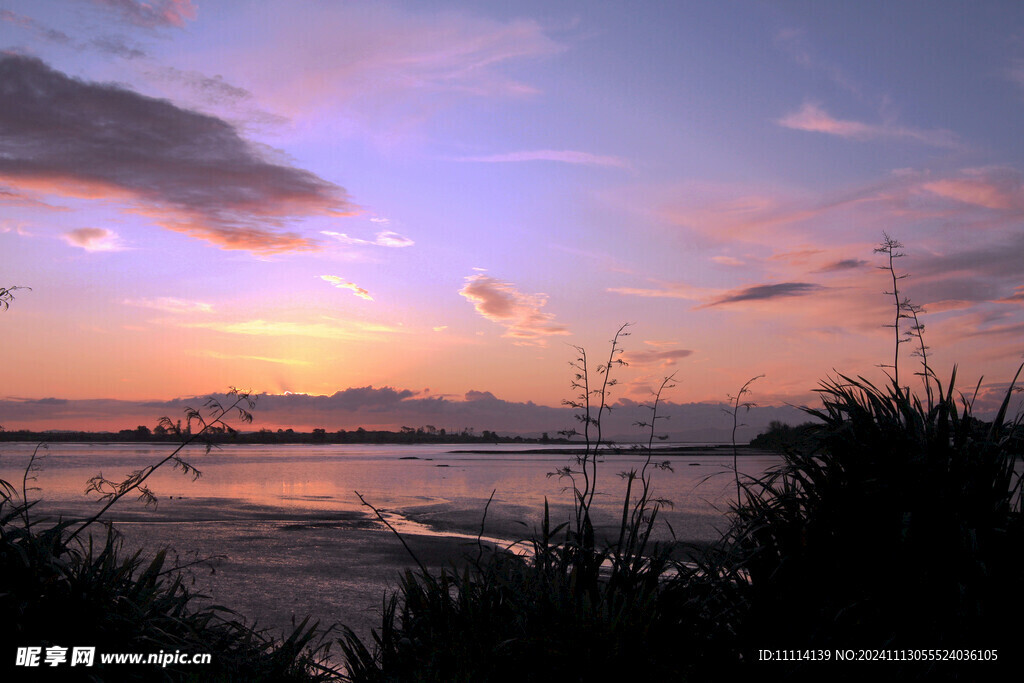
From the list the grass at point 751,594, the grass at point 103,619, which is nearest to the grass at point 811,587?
the grass at point 751,594

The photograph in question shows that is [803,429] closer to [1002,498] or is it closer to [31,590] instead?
[1002,498]

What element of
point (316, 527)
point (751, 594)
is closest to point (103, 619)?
point (751, 594)

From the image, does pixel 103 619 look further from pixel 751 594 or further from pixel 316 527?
pixel 316 527

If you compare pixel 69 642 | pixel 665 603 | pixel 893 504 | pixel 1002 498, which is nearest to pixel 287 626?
pixel 69 642

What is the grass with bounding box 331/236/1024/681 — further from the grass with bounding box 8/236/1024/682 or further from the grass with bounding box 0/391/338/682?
the grass with bounding box 0/391/338/682

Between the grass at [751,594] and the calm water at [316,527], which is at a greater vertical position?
the grass at [751,594]

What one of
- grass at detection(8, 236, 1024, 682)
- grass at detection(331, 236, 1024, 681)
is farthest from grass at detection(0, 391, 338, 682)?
grass at detection(331, 236, 1024, 681)

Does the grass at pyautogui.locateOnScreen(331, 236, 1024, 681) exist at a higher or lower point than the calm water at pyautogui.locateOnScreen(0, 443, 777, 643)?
higher

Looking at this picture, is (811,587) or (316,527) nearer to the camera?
(811,587)

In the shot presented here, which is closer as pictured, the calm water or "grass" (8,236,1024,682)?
"grass" (8,236,1024,682)

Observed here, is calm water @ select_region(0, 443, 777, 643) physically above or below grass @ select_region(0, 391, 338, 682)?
below

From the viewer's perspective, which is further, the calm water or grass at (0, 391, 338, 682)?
the calm water

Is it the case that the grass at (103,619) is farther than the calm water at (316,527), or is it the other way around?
the calm water at (316,527)

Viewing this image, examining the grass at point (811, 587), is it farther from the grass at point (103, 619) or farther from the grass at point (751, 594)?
the grass at point (103, 619)
